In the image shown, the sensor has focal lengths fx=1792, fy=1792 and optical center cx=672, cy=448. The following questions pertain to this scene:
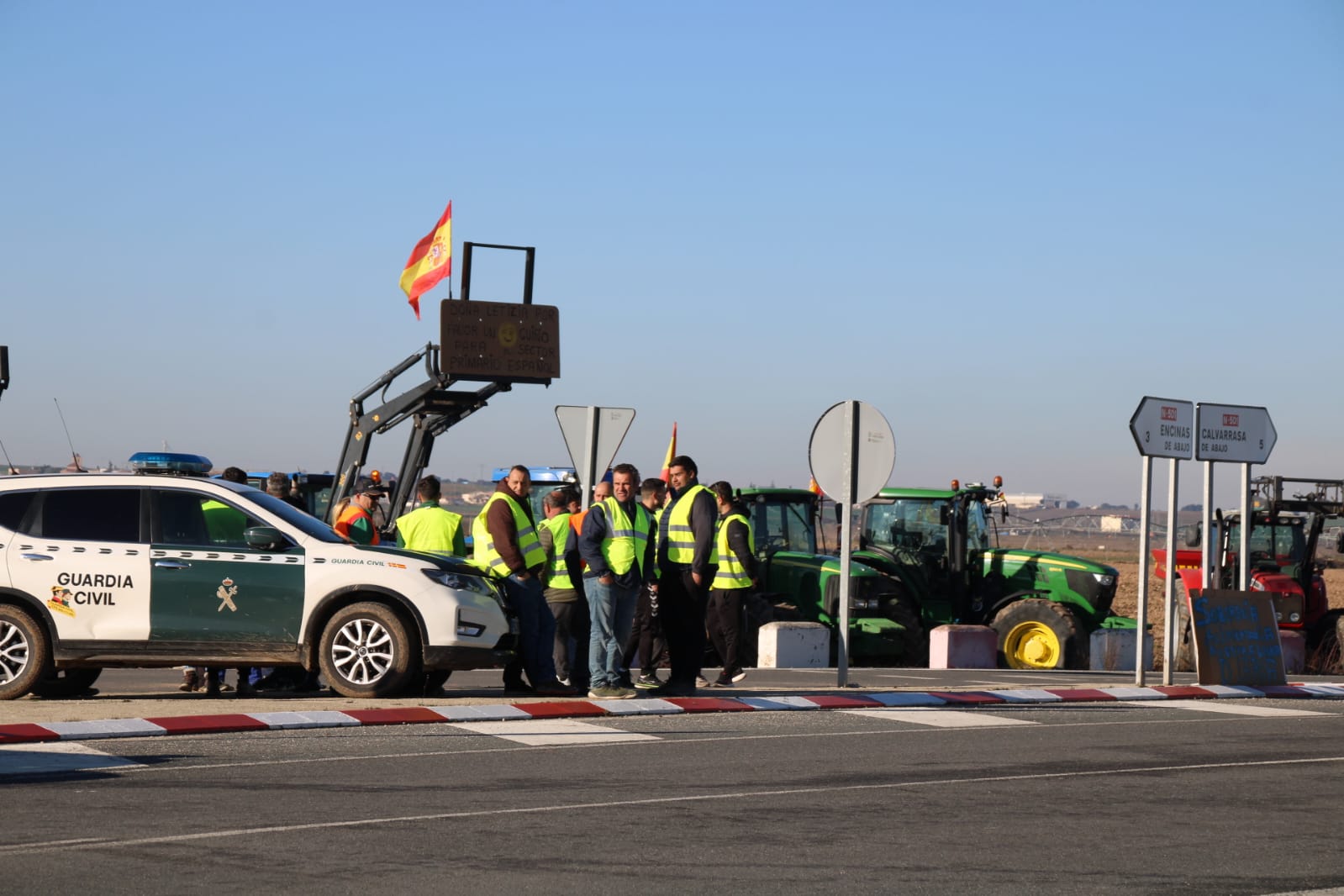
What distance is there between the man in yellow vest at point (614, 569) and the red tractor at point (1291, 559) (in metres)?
11.5

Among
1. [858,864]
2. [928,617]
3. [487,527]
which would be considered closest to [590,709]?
[487,527]

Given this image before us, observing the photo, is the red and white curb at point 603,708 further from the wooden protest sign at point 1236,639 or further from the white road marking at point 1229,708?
the white road marking at point 1229,708

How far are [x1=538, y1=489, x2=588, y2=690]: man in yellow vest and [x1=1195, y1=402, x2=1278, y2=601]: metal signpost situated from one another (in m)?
6.29

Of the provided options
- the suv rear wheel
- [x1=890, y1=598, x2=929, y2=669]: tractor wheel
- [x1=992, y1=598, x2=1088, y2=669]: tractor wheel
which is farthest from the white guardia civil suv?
[x1=992, y1=598, x2=1088, y2=669]: tractor wheel

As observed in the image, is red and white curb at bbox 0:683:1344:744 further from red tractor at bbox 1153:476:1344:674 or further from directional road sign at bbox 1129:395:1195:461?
red tractor at bbox 1153:476:1344:674

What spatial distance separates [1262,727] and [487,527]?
615cm

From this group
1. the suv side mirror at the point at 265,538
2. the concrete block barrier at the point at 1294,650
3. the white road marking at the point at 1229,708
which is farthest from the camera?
the concrete block barrier at the point at 1294,650

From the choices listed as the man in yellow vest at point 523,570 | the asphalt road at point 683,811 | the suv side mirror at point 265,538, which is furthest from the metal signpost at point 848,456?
the suv side mirror at point 265,538

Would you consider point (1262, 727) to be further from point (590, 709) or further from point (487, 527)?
point (487, 527)

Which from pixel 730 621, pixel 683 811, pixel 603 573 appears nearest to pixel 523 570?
pixel 603 573

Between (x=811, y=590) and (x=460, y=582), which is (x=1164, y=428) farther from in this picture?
(x=460, y=582)

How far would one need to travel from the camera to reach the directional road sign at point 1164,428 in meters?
16.5

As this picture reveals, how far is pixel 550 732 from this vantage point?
1216 cm

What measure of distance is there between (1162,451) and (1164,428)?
22 cm
